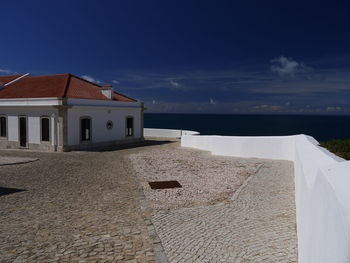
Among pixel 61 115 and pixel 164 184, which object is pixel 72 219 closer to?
pixel 164 184

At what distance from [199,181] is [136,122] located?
14.9 meters

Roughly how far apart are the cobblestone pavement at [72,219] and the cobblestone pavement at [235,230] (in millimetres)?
526

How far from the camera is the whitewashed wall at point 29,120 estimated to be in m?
17.7

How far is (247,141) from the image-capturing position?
1470 cm

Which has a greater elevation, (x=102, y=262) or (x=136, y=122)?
(x=136, y=122)

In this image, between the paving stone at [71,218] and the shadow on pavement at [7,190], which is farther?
the shadow on pavement at [7,190]

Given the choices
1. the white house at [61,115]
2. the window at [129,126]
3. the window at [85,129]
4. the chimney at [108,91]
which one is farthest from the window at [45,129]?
the window at [129,126]

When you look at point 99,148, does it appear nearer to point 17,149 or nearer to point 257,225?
point 17,149

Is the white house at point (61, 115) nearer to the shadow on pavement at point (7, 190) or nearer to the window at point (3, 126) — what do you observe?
the window at point (3, 126)

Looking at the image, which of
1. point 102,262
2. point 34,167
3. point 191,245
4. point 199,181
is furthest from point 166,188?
point 34,167

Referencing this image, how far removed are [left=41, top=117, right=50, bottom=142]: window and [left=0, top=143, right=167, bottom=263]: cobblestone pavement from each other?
7.59 m

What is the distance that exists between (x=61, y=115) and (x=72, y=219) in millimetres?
12515

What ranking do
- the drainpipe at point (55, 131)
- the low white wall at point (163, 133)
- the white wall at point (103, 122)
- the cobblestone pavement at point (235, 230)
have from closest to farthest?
1. the cobblestone pavement at point (235, 230)
2. the drainpipe at point (55, 131)
3. the white wall at point (103, 122)
4. the low white wall at point (163, 133)

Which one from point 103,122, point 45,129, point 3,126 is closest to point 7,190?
point 45,129
